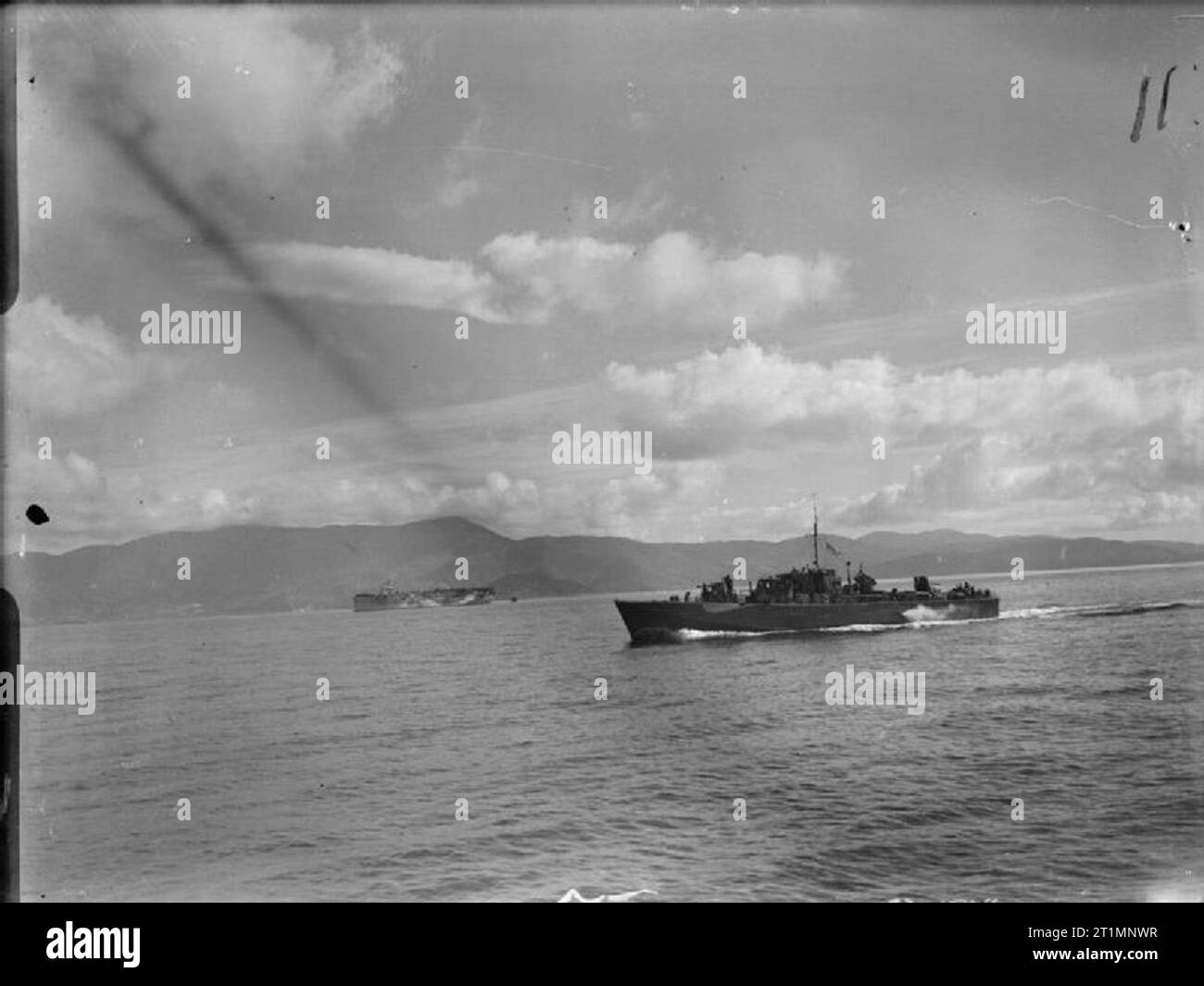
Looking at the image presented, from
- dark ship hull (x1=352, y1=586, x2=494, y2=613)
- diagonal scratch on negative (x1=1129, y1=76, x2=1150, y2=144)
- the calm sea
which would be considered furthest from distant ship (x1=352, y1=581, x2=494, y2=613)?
diagonal scratch on negative (x1=1129, y1=76, x2=1150, y2=144)

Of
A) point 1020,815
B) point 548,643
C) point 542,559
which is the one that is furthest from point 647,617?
point 1020,815

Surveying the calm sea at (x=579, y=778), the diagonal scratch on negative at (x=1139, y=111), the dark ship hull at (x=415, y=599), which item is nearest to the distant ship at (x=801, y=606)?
the calm sea at (x=579, y=778)

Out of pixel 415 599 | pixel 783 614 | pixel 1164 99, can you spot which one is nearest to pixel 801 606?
pixel 783 614

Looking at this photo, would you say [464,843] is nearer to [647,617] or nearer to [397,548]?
[397,548]

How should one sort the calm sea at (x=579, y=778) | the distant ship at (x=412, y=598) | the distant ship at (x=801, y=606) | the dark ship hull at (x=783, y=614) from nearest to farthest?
the calm sea at (x=579, y=778)
the distant ship at (x=412, y=598)
the distant ship at (x=801, y=606)
the dark ship hull at (x=783, y=614)

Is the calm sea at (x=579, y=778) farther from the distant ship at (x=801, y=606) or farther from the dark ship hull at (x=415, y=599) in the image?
the distant ship at (x=801, y=606)

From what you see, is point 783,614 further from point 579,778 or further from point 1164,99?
point 1164,99

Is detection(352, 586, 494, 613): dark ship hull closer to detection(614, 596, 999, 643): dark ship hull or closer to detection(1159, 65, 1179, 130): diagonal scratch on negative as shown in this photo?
detection(614, 596, 999, 643): dark ship hull
